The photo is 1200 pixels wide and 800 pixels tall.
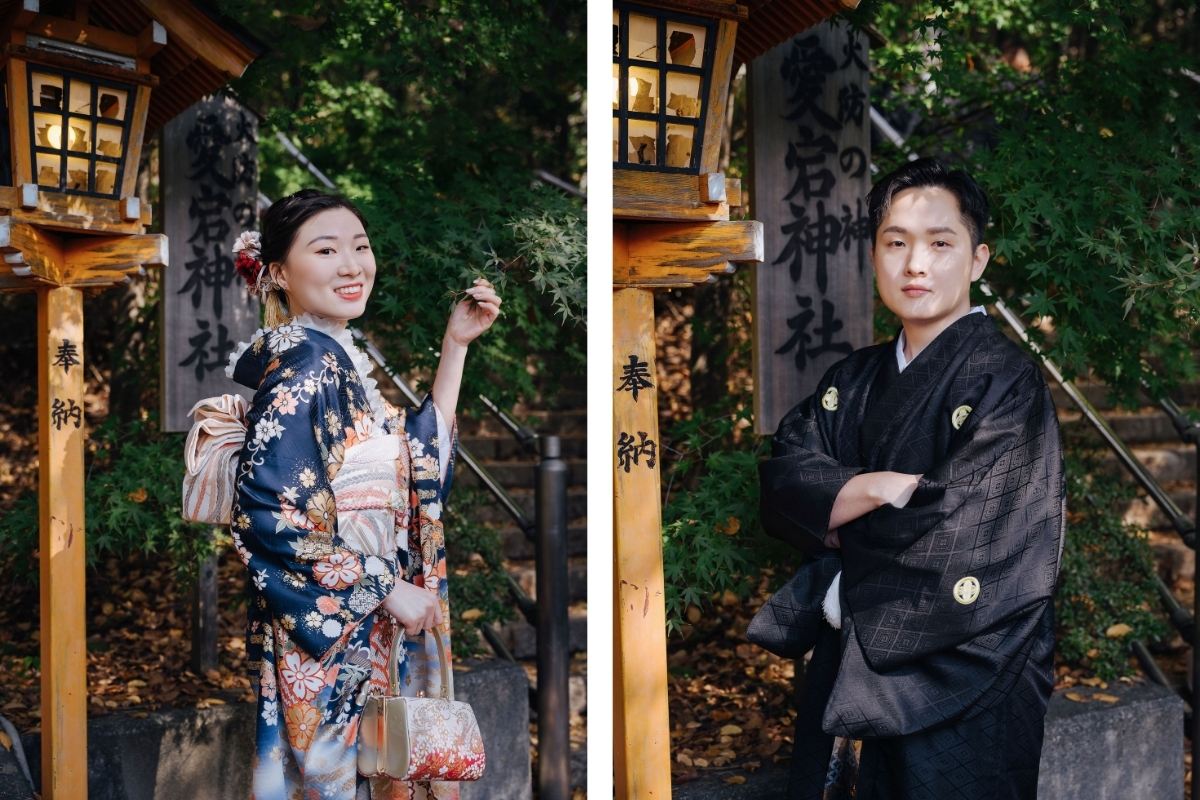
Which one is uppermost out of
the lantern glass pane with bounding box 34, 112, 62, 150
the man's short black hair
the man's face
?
the lantern glass pane with bounding box 34, 112, 62, 150

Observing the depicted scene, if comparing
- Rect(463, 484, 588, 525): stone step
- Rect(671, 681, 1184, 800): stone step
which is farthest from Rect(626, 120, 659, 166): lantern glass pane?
Rect(463, 484, 588, 525): stone step

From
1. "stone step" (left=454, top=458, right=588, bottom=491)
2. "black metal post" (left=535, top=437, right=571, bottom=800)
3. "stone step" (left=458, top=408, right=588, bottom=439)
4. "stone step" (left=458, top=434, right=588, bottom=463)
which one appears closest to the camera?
"black metal post" (left=535, top=437, right=571, bottom=800)

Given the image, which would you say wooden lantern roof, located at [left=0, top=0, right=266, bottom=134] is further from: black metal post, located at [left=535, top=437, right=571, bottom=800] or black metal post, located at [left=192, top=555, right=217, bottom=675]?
black metal post, located at [left=192, top=555, right=217, bottom=675]

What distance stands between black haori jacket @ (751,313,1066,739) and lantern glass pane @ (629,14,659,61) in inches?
41.0

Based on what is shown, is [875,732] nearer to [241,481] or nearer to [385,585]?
[385,585]

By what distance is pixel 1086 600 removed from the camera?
4.04 m

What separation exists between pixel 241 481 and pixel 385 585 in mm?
421

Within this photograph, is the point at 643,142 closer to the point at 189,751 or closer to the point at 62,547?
the point at 62,547

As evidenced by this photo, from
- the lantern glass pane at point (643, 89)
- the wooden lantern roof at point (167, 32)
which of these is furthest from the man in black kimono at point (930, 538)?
the wooden lantern roof at point (167, 32)

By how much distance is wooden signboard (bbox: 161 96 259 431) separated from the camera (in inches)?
147

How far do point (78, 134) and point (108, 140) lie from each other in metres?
0.09

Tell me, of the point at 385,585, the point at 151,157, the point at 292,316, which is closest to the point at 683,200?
the point at 292,316

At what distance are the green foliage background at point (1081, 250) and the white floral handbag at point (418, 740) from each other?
0.89 meters

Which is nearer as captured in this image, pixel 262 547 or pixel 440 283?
pixel 262 547
